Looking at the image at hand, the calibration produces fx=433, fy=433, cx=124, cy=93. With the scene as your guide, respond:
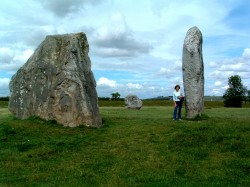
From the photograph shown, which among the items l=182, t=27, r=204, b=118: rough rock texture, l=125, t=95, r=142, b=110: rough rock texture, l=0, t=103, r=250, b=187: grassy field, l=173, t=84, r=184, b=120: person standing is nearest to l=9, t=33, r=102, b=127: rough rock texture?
l=0, t=103, r=250, b=187: grassy field

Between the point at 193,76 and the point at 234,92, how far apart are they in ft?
213

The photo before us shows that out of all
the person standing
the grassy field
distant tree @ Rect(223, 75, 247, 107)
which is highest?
distant tree @ Rect(223, 75, 247, 107)

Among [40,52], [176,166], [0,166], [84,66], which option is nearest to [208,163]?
[176,166]

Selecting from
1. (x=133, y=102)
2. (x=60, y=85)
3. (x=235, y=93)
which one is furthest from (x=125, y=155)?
(x=235, y=93)

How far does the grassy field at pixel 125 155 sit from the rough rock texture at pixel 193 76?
17.1 feet

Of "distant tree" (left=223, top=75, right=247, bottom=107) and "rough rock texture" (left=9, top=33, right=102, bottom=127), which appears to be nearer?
"rough rock texture" (left=9, top=33, right=102, bottom=127)

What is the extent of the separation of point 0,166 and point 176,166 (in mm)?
6241

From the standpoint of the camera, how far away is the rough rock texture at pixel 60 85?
75.3ft

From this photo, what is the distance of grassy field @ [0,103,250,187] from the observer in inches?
528

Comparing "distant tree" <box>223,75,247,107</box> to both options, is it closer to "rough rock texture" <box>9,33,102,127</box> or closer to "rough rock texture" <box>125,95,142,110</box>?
"rough rock texture" <box>125,95,142,110</box>

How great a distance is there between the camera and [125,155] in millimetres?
16594

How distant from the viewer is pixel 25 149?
1795 cm

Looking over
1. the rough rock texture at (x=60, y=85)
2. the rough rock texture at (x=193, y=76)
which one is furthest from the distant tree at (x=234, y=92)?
the rough rock texture at (x=60, y=85)

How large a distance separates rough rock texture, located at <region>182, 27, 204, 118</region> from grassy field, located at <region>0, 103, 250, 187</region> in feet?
17.1
